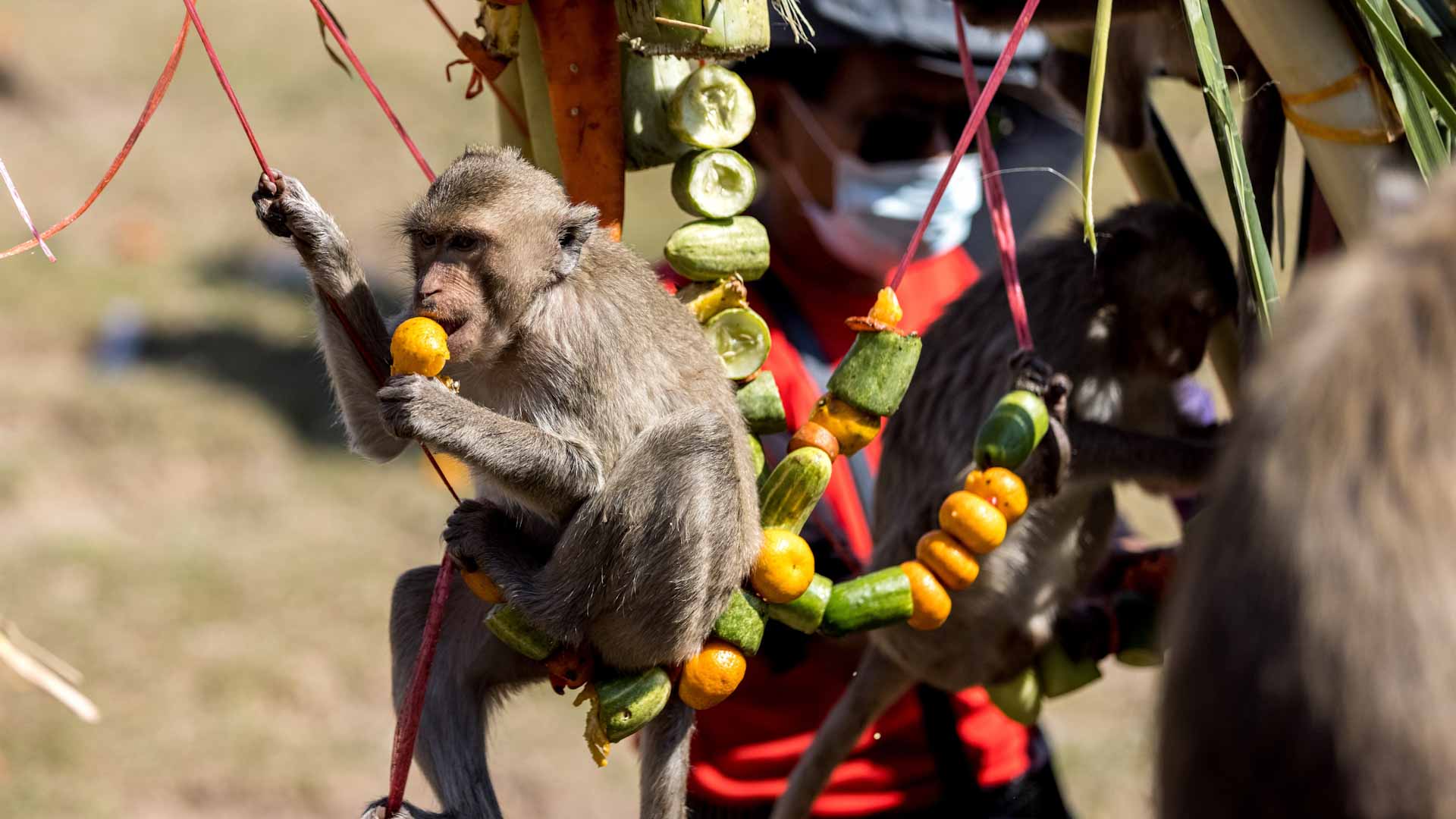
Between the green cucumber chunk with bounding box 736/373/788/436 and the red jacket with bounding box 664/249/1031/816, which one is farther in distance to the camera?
the red jacket with bounding box 664/249/1031/816

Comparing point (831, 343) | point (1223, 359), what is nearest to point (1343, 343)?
point (1223, 359)

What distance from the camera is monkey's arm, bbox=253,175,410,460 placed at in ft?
6.79

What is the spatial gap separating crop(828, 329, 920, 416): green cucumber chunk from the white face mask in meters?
1.39

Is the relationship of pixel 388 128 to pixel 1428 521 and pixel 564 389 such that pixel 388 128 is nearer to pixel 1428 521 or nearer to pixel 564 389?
pixel 564 389

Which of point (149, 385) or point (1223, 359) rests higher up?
point (1223, 359)

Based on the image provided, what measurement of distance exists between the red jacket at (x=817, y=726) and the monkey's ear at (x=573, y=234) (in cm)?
126

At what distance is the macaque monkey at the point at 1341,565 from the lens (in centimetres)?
121

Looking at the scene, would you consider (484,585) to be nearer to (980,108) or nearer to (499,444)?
(499,444)

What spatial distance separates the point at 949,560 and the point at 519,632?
708mm

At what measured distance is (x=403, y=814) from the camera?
7.02 feet

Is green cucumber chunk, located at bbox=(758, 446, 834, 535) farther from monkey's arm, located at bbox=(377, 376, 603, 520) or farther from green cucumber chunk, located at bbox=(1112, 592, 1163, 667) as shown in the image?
green cucumber chunk, located at bbox=(1112, 592, 1163, 667)

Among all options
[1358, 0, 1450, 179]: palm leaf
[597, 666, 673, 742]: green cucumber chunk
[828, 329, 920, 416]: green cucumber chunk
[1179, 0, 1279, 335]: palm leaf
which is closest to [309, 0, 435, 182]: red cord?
[828, 329, 920, 416]: green cucumber chunk

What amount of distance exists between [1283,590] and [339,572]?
21.6 ft

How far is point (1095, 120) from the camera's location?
1.98 meters
